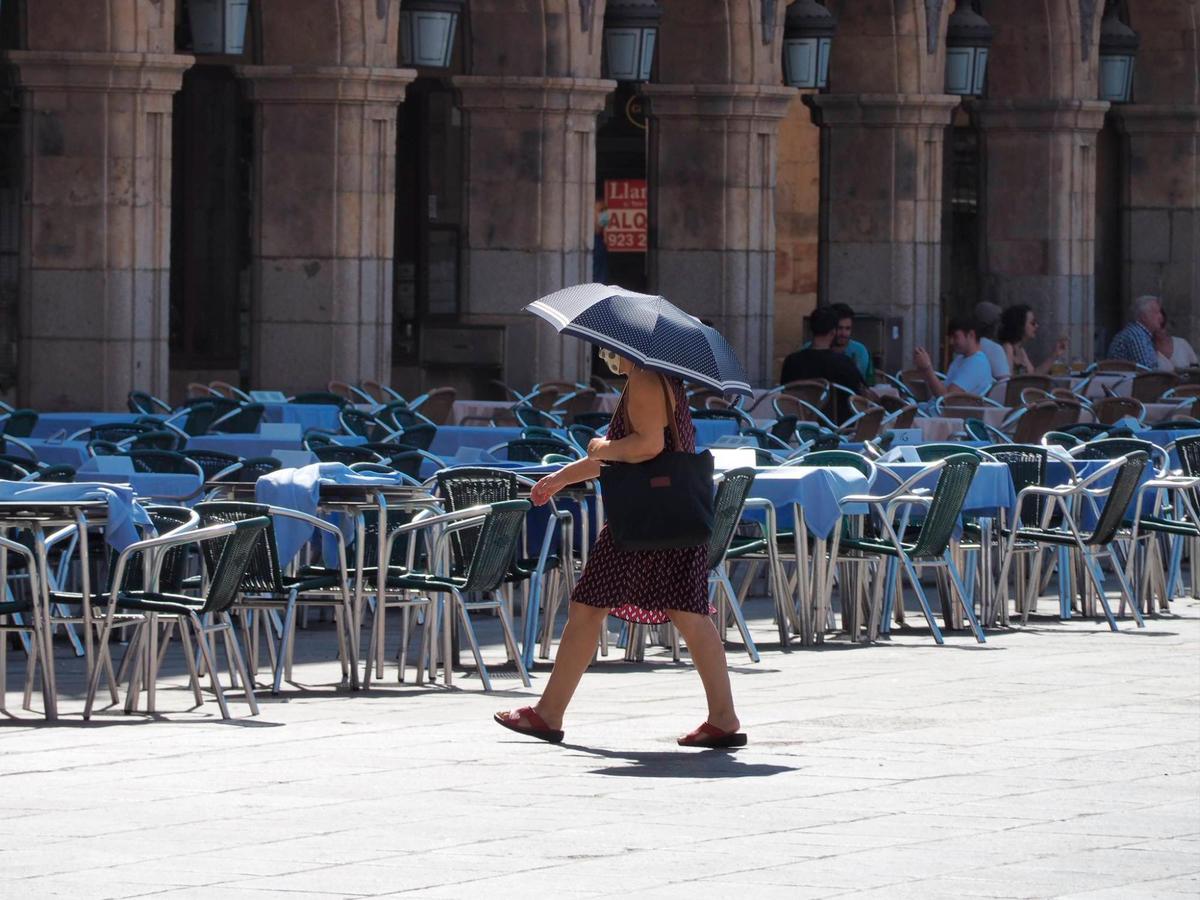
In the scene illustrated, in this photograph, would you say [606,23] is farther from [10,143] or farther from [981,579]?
[981,579]

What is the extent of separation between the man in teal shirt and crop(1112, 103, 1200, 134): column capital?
12178 mm

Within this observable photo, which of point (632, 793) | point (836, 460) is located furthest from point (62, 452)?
point (632, 793)

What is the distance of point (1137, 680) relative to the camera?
41.8 feet

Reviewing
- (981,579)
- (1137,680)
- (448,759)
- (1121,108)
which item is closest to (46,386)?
(981,579)

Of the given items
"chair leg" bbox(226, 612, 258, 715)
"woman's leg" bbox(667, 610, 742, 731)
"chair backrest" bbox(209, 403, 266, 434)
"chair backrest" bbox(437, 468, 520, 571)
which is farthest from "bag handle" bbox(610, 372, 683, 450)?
"chair backrest" bbox(209, 403, 266, 434)

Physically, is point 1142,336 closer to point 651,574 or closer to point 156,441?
point 156,441

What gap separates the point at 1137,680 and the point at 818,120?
1660 cm

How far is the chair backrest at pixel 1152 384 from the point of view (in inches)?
905

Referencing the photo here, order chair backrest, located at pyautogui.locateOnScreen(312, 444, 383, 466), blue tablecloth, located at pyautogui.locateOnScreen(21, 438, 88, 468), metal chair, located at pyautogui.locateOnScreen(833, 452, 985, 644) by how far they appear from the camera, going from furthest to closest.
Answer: blue tablecloth, located at pyautogui.locateOnScreen(21, 438, 88, 468), chair backrest, located at pyautogui.locateOnScreen(312, 444, 383, 466), metal chair, located at pyautogui.locateOnScreen(833, 452, 985, 644)

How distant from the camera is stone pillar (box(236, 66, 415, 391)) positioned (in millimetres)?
22734

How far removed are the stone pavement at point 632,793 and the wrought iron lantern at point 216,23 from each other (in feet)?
25.8

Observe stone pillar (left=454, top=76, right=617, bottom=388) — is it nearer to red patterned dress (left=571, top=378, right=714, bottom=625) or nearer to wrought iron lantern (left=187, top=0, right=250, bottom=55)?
wrought iron lantern (left=187, top=0, right=250, bottom=55)

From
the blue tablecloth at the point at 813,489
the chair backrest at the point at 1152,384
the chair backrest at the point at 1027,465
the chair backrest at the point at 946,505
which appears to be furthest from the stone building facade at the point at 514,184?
the chair backrest at the point at 946,505

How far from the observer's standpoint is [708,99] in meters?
26.3
